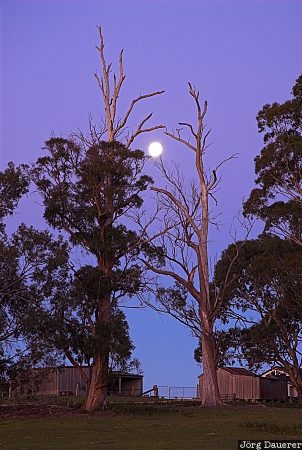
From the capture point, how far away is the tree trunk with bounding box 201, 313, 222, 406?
3915cm

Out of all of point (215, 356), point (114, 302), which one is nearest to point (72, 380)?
point (215, 356)

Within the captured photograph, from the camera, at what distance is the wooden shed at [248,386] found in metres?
64.0

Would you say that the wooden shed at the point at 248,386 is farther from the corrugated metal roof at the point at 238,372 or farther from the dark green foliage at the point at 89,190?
the dark green foliage at the point at 89,190

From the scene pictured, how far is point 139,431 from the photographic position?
22.7 m

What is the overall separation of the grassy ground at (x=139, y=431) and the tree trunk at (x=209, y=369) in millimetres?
7843

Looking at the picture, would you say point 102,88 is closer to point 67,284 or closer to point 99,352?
point 67,284

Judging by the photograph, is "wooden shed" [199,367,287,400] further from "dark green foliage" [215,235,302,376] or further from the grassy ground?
the grassy ground

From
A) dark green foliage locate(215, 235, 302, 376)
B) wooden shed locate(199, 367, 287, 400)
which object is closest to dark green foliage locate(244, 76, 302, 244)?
dark green foliage locate(215, 235, 302, 376)

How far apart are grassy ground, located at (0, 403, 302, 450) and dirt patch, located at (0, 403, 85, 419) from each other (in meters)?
1.26

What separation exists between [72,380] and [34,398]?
90.2 feet

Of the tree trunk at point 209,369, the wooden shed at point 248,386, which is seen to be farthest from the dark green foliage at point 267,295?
the wooden shed at point 248,386

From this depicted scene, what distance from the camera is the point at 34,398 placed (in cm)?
3534

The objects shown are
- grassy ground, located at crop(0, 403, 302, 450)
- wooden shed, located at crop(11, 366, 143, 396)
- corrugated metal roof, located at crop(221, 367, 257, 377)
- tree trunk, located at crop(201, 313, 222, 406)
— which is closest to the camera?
grassy ground, located at crop(0, 403, 302, 450)

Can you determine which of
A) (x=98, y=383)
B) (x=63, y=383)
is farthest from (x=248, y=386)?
(x=98, y=383)
